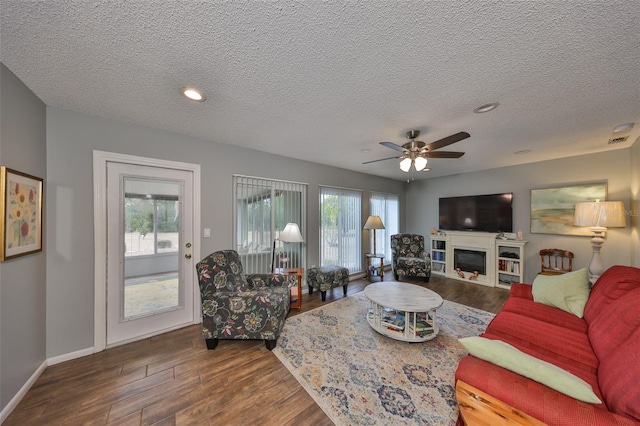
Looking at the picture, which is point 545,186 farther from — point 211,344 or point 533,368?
point 211,344

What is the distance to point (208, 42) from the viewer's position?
129 cm

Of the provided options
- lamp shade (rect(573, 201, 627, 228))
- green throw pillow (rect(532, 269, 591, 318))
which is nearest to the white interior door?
green throw pillow (rect(532, 269, 591, 318))

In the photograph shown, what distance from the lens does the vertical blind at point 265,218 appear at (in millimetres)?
3322

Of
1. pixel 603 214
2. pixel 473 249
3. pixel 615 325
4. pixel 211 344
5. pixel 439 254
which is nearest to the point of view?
pixel 615 325

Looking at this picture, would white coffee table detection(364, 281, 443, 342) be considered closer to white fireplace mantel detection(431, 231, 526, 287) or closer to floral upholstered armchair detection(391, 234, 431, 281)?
floral upholstered armchair detection(391, 234, 431, 281)

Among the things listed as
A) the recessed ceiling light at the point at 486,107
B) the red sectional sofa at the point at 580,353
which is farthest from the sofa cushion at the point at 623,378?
the recessed ceiling light at the point at 486,107

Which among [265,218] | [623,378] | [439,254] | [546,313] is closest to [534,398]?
[623,378]

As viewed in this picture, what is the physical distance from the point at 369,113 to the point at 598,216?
3659 millimetres

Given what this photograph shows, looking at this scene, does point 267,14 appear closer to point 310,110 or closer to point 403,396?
point 310,110

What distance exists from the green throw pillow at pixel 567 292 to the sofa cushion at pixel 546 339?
18.7 inches

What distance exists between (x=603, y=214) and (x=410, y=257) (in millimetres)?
2854

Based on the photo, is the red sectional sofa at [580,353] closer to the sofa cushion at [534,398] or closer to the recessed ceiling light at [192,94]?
the sofa cushion at [534,398]

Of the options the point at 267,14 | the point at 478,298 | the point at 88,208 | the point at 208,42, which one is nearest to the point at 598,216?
the point at 478,298

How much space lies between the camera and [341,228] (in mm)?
4691
